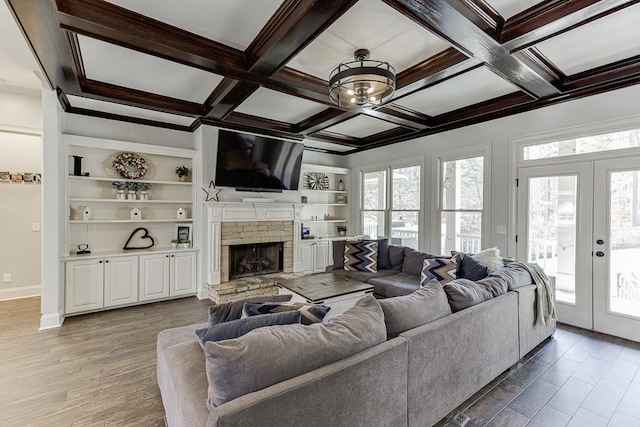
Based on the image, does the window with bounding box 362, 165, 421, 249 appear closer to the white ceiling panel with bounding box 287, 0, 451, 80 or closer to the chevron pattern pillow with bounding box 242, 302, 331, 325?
the white ceiling panel with bounding box 287, 0, 451, 80

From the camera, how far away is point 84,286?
12.7 ft

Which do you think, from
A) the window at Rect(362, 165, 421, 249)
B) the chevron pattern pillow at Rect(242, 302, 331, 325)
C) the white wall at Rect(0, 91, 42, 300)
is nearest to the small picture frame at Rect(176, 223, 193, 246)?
the white wall at Rect(0, 91, 42, 300)

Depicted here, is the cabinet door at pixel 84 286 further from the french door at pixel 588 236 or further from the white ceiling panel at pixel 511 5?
the french door at pixel 588 236

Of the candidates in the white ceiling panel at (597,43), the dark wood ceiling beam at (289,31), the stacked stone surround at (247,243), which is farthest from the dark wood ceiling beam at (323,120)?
the white ceiling panel at (597,43)

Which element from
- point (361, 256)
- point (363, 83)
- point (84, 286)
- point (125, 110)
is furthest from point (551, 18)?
point (84, 286)

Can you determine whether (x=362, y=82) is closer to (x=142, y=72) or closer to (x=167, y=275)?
(x=142, y=72)

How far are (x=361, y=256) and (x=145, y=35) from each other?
3.58m

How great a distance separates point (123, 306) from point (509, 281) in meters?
4.82

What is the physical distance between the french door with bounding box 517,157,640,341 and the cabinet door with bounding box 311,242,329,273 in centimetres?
347

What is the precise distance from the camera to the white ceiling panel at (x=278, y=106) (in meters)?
3.94

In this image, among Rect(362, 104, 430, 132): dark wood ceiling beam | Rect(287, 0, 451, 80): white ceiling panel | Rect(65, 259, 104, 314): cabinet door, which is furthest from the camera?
Rect(362, 104, 430, 132): dark wood ceiling beam

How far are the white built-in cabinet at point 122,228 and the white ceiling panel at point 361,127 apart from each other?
8.66ft

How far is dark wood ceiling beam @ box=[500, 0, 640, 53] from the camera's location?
81.3 inches

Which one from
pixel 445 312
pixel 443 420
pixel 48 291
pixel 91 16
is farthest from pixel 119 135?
pixel 443 420
